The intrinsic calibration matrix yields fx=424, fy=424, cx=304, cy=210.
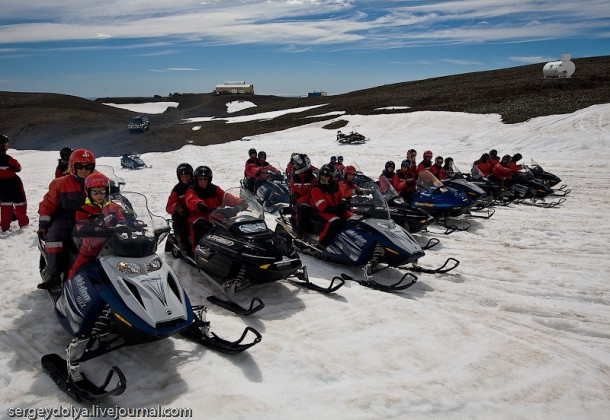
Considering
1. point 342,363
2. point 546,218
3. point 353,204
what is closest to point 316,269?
point 353,204

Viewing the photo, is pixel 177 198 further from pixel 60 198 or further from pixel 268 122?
pixel 268 122

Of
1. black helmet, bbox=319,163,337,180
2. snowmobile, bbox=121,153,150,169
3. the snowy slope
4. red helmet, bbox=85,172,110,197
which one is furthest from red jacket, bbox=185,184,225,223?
snowmobile, bbox=121,153,150,169

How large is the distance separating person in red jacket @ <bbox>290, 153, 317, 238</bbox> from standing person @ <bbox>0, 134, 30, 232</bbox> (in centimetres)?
541

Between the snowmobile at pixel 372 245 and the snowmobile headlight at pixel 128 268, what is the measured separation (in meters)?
2.84

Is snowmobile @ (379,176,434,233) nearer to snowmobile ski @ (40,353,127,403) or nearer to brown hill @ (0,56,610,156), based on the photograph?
snowmobile ski @ (40,353,127,403)

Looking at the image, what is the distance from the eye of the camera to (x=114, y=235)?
411cm

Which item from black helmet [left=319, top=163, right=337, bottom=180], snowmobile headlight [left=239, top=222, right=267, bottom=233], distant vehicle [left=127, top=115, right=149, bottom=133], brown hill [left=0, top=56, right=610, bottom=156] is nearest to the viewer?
snowmobile headlight [left=239, top=222, right=267, bottom=233]

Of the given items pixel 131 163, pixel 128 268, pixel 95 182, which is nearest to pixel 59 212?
pixel 95 182

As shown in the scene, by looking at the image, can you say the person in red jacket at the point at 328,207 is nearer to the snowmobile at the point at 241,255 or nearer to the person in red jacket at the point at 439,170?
the snowmobile at the point at 241,255

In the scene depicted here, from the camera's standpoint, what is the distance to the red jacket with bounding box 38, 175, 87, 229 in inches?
213

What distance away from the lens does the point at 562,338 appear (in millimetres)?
5141

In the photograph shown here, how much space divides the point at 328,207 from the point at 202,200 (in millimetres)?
2327

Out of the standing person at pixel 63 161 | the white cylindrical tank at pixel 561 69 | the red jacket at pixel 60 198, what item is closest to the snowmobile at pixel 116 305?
the red jacket at pixel 60 198

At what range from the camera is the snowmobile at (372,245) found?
21.9 feet
